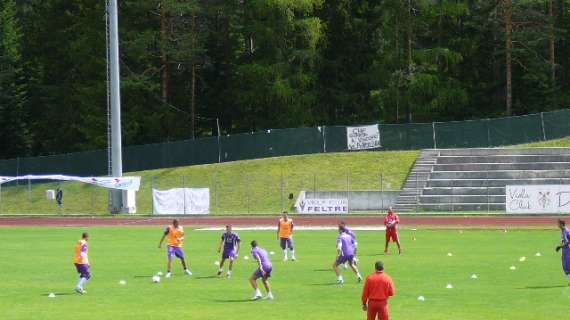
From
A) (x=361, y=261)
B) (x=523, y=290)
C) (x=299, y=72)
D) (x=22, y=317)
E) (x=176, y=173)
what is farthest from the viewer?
(x=299, y=72)

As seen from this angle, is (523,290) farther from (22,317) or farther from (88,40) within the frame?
(88,40)

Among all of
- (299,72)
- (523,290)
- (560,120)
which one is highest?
(299,72)

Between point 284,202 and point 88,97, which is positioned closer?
point 284,202

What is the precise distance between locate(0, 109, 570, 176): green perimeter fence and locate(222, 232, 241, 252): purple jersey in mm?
44105

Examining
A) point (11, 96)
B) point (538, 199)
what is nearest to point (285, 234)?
point (538, 199)

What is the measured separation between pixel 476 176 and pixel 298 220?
13.4 meters

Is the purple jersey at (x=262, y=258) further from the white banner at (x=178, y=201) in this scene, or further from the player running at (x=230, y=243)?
the white banner at (x=178, y=201)

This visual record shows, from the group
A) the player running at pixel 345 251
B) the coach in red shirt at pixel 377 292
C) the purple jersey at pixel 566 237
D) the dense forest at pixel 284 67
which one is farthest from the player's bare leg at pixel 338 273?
the dense forest at pixel 284 67

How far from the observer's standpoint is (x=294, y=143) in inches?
2943

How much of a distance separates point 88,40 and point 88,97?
5456 mm

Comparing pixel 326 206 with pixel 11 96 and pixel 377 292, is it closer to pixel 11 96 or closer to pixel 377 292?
pixel 11 96

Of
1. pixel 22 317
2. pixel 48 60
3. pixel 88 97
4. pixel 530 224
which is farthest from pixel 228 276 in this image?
pixel 48 60

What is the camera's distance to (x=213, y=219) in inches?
2389

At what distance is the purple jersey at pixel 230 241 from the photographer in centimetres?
2958
